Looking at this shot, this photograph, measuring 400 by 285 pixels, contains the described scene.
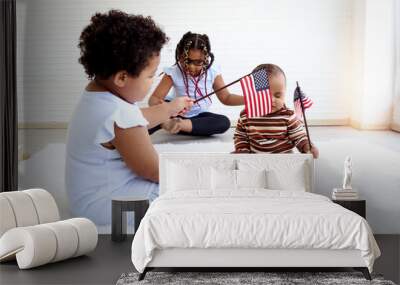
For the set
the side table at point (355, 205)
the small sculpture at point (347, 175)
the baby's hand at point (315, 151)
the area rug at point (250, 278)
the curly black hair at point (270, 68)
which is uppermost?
the curly black hair at point (270, 68)

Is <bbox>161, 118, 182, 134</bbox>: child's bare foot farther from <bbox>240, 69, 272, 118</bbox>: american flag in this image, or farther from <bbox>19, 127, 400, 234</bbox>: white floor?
<bbox>240, 69, 272, 118</bbox>: american flag

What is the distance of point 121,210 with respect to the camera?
720cm

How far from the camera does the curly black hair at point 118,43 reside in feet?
24.6

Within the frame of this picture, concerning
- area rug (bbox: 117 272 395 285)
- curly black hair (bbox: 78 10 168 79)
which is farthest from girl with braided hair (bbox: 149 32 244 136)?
area rug (bbox: 117 272 395 285)

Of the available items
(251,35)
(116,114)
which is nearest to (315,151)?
(251,35)

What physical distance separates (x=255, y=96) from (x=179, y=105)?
0.73 m

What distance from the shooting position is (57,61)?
773 cm

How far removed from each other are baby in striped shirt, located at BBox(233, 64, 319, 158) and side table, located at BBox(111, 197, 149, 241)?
3.57 feet

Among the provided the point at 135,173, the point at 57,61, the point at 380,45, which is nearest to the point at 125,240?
the point at 135,173

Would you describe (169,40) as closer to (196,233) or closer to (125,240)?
(125,240)

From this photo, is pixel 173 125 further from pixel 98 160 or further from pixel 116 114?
pixel 98 160

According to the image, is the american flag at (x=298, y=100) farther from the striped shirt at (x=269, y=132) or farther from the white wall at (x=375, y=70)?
the white wall at (x=375, y=70)

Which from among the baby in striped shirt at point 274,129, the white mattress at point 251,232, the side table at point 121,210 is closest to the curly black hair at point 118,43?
the baby in striped shirt at point 274,129

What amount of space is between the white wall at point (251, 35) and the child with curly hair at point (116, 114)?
0.43 feet
